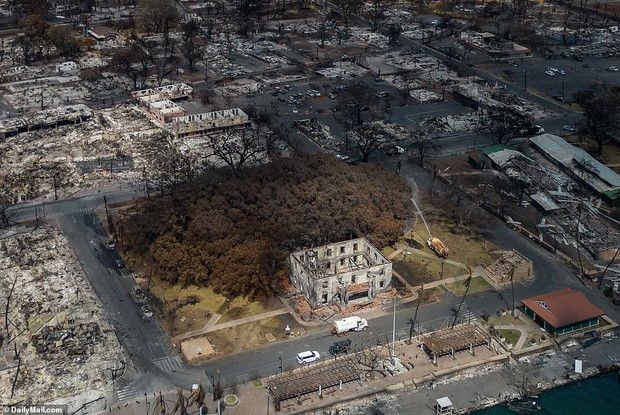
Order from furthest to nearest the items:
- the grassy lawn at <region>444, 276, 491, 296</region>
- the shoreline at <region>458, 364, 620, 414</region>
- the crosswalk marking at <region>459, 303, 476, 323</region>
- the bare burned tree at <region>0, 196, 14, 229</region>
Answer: the bare burned tree at <region>0, 196, 14, 229</region> → the grassy lawn at <region>444, 276, 491, 296</region> → the crosswalk marking at <region>459, 303, 476, 323</region> → the shoreline at <region>458, 364, 620, 414</region>

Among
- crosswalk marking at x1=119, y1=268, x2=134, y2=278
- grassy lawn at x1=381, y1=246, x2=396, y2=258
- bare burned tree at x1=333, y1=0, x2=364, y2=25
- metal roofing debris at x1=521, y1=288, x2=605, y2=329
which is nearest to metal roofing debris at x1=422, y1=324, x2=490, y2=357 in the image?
metal roofing debris at x1=521, y1=288, x2=605, y2=329

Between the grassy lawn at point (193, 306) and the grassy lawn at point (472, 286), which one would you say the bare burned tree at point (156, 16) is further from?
the grassy lawn at point (472, 286)

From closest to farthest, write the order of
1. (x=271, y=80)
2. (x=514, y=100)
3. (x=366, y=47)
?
(x=514, y=100) → (x=271, y=80) → (x=366, y=47)

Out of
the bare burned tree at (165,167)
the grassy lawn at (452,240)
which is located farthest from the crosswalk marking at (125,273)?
the grassy lawn at (452,240)

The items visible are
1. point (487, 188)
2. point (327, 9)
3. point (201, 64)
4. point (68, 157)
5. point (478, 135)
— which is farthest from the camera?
point (327, 9)

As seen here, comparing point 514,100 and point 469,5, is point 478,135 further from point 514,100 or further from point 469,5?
point 469,5

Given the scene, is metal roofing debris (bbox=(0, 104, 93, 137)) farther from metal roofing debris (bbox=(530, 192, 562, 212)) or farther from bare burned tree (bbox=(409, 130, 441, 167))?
metal roofing debris (bbox=(530, 192, 562, 212))

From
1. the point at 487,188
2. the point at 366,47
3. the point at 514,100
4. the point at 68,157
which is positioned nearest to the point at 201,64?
the point at 366,47
